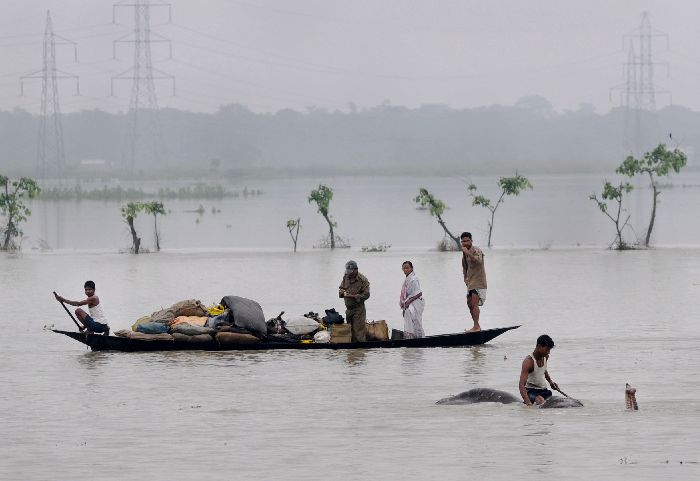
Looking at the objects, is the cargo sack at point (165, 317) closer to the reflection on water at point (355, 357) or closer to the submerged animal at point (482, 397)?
the reflection on water at point (355, 357)

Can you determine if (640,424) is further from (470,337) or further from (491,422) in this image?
(470,337)

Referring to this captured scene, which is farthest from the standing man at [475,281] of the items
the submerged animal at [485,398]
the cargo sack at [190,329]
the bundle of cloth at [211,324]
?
the submerged animal at [485,398]

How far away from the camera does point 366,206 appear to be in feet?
369

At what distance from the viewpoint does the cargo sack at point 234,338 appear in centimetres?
2102

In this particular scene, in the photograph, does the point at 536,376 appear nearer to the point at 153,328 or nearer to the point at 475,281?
the point at 475,281

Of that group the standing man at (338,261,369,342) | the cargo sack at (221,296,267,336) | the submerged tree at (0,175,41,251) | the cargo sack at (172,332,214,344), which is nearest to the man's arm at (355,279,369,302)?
the standing man at (338,261,369,342)

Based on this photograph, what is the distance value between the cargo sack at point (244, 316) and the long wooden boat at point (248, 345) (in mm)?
229

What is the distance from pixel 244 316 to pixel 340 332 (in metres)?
1.37

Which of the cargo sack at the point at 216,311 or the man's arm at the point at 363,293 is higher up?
the man's arm at the point at 363,293

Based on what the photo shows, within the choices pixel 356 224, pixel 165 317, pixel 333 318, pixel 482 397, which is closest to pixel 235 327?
pixel 165 317

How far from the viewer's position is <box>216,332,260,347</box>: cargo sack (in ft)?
68.9

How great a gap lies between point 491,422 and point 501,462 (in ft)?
6.48

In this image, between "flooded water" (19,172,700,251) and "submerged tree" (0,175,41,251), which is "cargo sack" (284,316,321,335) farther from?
"flooded water" (19,172,700,251)

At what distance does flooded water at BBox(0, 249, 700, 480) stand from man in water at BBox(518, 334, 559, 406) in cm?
27
